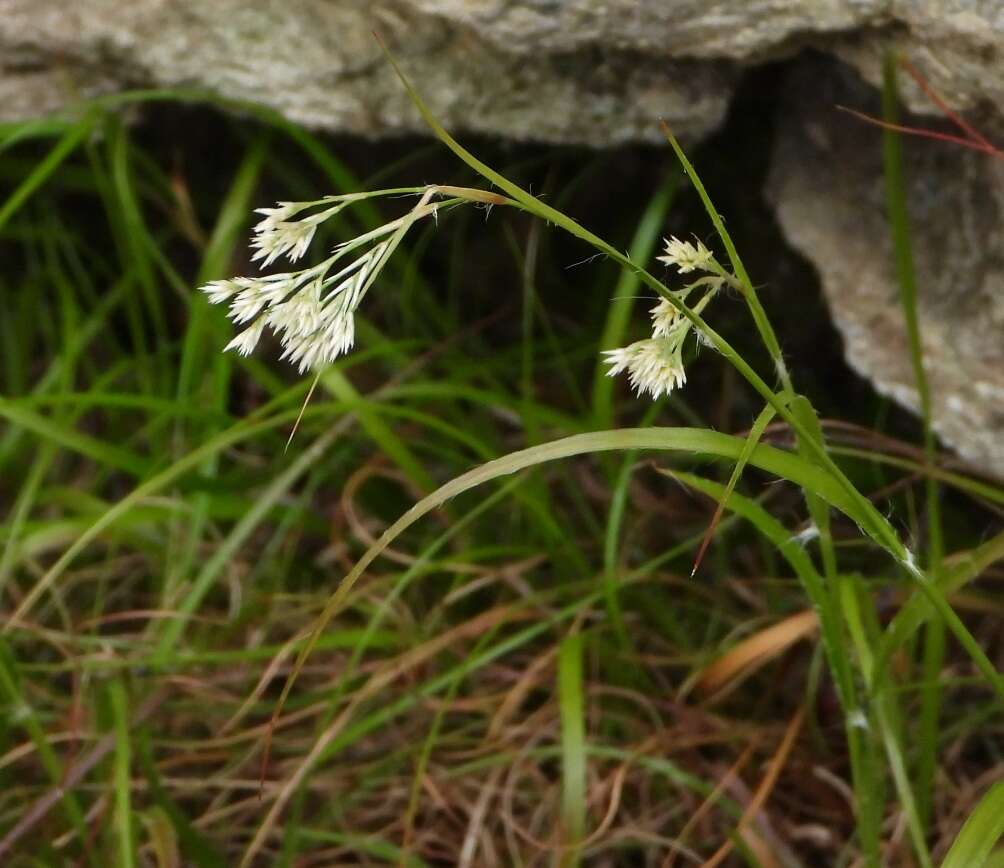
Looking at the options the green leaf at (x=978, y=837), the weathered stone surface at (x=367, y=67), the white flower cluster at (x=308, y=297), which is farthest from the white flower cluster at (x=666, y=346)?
the weathered stone surface at (x=367, y=67)

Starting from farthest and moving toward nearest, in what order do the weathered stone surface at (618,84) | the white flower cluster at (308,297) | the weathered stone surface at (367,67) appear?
the weathered stone surface at (367,67), the weathered stone surface at (618,84), the white flower cluster at (308,297)

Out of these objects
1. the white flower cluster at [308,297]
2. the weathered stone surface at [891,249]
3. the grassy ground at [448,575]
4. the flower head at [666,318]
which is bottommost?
the grassy ground at [448,575]

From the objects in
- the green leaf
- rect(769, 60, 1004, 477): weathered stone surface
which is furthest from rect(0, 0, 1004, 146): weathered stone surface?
the green leaf

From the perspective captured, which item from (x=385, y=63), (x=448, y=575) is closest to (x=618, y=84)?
(x=385, y=63)

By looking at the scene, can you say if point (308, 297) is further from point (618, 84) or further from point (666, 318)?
point (618, 84)

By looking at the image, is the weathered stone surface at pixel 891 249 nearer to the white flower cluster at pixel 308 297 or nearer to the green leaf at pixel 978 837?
the green leaf at pixel 978 837

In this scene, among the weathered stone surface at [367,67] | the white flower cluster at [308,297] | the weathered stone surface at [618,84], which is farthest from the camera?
the weathered stone surface at [367,67]

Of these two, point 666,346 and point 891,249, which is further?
point 891,249
